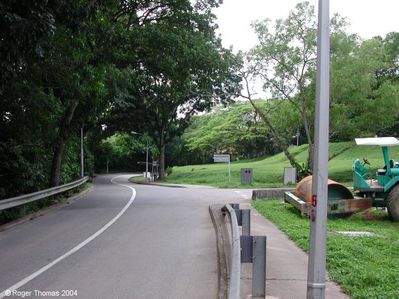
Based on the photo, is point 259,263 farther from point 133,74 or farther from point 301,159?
point 301,159

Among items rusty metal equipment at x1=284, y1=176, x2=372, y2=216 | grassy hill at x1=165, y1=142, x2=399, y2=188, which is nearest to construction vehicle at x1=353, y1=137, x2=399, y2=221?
rusty metal equipment at x1=284, y1=176, x2=372, y2=216

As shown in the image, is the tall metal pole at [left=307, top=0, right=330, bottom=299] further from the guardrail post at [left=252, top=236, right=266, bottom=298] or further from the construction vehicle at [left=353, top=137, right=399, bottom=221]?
the construction vehicle at [left=353, top=137, right=399, bottom=221]

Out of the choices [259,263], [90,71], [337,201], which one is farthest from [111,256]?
[90,71]

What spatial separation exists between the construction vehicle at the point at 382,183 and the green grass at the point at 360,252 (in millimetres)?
573

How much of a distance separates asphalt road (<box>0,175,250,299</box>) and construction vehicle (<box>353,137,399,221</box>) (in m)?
4.79

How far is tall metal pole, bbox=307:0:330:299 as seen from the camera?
5.76 metres

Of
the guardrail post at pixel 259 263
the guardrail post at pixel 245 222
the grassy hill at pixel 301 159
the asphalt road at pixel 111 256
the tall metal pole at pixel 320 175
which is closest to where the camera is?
the tall metal pole at pixel 320 175

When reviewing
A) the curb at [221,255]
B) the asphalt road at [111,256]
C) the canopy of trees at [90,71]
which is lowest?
the asphalt road at [111,256]

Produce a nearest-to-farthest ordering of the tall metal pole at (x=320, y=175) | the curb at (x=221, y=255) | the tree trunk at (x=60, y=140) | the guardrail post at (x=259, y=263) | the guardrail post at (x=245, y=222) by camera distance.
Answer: the tall metal pole at (x=320, y=175) → the guardrail post at (x=259, y=263) → the curb at (x=221, y=255) → the guardrail post at (x=245, y=222) → the tree trunk at (x=60, y=140)

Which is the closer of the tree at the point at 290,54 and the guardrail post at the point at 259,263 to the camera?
the guardrail post at the point at 259,263

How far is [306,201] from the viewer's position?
1662cm

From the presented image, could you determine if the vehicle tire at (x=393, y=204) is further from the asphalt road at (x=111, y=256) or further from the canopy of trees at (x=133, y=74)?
the canopy of trees at (x=133, y=74)

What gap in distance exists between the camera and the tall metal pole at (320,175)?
576cm

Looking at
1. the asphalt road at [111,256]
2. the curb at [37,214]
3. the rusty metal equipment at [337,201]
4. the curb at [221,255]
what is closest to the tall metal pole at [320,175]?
the curb at [221,255]
